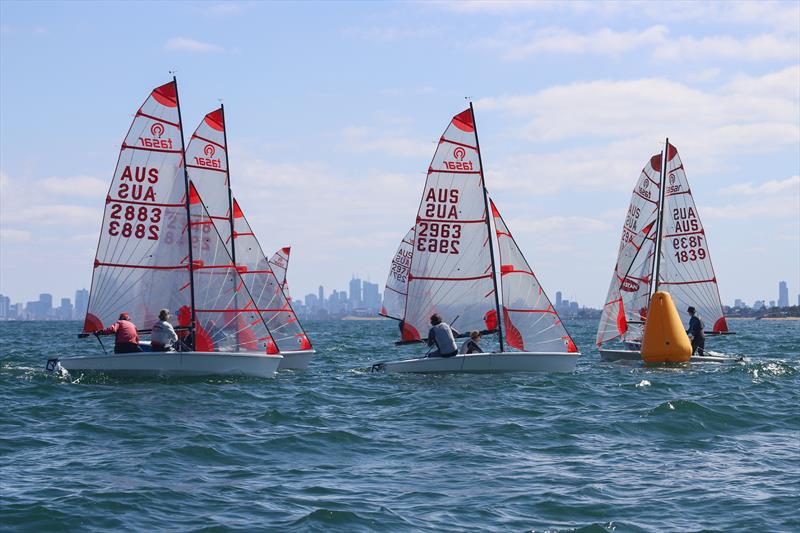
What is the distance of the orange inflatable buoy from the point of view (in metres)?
28.2

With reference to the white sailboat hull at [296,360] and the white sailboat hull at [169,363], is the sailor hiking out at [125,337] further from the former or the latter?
the white sailboat hull at [296,360]

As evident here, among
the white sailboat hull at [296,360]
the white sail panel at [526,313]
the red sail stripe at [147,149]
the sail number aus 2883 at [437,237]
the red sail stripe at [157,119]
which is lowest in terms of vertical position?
the white sailboat hull at [296,360]

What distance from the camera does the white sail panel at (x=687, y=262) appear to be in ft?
105

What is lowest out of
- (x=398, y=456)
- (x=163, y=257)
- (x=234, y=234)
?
(x=398, y=456)

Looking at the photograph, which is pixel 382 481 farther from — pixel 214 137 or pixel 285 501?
pixel 214 137

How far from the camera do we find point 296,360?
92.3 ft

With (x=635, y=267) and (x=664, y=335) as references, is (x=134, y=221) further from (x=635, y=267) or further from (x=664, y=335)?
(x=635, y=267)

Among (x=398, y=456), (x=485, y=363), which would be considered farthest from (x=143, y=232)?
(x=398, y=456)

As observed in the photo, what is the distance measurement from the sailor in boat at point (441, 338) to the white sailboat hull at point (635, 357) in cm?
843

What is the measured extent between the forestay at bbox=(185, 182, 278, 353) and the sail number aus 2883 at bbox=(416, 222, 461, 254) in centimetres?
478

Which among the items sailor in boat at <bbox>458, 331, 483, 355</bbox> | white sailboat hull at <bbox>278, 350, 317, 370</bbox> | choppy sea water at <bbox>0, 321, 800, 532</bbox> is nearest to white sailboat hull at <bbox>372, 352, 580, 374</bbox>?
sailor in boat at <bbox>458, 331, 483, 355</bbox>

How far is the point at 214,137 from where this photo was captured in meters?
29.7

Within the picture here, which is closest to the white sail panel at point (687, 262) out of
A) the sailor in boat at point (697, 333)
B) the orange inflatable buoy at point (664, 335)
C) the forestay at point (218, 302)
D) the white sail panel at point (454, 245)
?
the sailor in boat at point (697, 333)

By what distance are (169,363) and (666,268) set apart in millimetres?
17088
